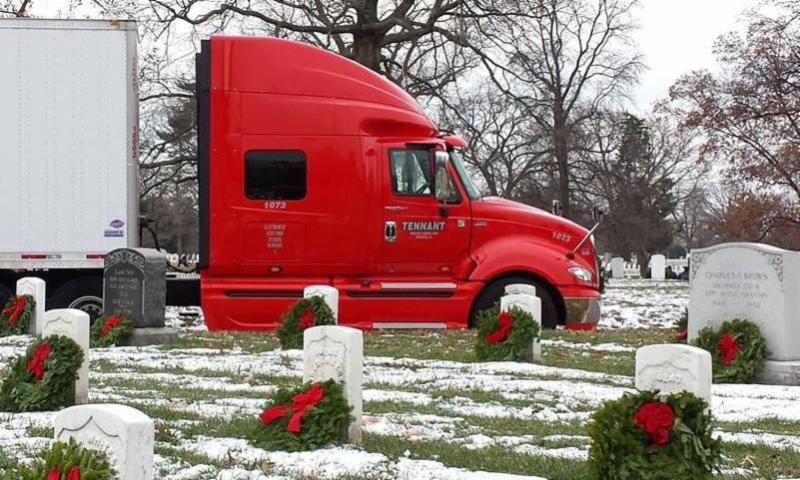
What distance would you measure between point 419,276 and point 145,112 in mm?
14577

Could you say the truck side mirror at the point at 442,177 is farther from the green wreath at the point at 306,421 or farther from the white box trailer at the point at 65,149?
the green wreath at the point at 306,421

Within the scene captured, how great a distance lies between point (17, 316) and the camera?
14.0 metres

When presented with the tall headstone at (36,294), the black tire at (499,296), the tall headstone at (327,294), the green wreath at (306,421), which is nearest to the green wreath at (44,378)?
the green wreath at (306,421)

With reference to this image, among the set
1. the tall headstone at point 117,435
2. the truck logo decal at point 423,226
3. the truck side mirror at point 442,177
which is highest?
the truck side mirror at point 442,177

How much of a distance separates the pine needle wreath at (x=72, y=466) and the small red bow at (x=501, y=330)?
754cm

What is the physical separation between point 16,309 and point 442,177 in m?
5.94

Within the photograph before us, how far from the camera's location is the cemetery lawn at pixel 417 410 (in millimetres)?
5797

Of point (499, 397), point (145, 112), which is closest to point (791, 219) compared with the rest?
point (145, 112)

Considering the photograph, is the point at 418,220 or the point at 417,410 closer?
the point at 417,410

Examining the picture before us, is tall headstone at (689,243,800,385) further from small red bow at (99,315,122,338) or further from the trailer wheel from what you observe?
the trailer wheel

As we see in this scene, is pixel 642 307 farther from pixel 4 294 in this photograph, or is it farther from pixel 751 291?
pixel 4 294

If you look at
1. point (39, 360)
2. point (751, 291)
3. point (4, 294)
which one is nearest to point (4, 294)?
point (4, 294)

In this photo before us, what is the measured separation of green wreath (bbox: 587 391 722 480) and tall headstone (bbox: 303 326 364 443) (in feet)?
5.70

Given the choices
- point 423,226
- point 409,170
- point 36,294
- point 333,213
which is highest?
point 409,170
